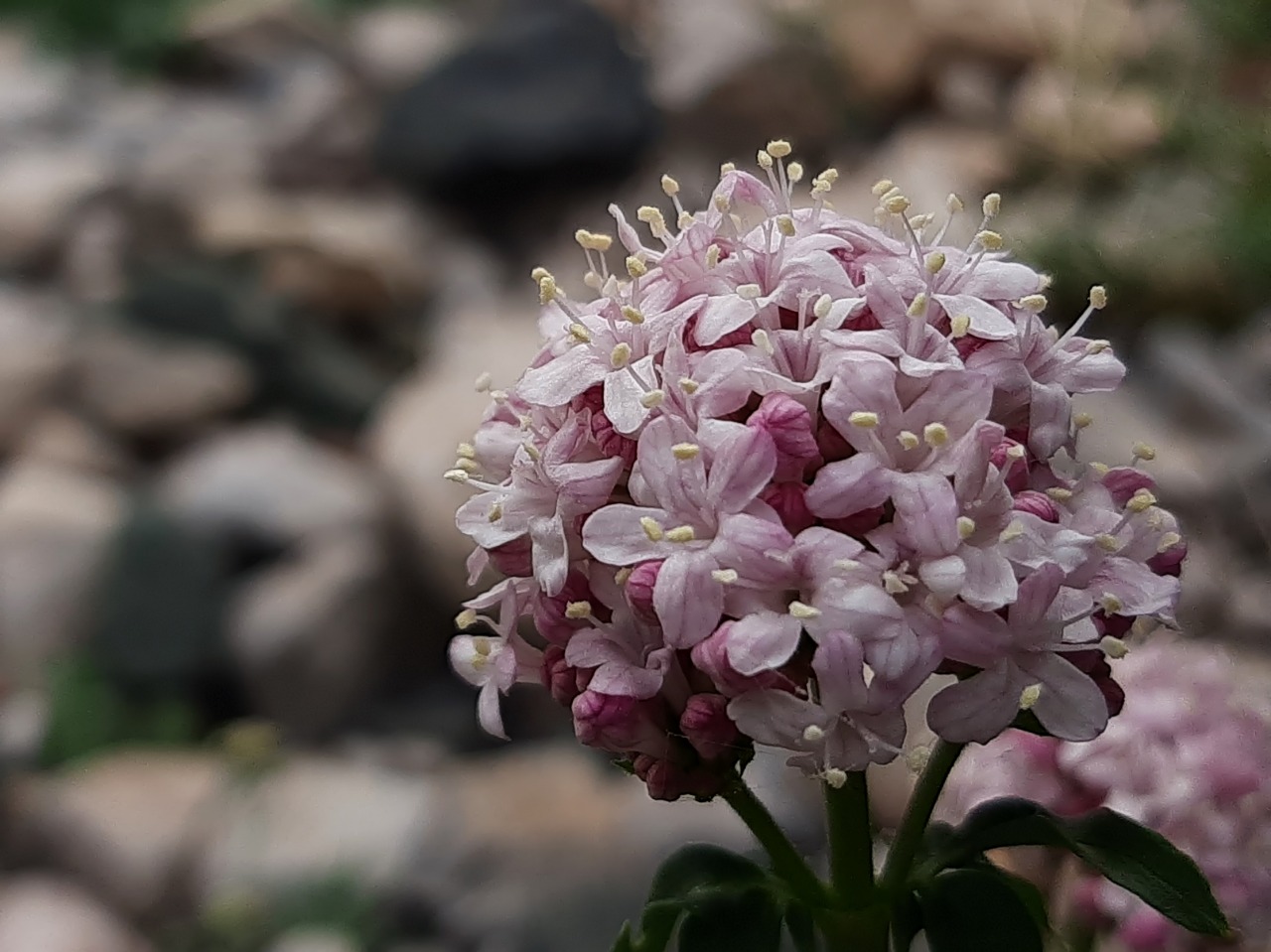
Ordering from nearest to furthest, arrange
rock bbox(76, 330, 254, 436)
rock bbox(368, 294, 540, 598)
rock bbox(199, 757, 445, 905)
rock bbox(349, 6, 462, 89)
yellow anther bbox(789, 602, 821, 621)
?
yellow anther bbox(789, 602, 821, 621) < rock bbox(199, 757, 445, 905) < rock bbox(368, 294, 540, 598) < rock bbox(76, 330, 254, 436) < rock bbox(349, 6, 462, 89)

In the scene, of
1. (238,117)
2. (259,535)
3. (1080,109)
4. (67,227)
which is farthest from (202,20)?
(1080,109)

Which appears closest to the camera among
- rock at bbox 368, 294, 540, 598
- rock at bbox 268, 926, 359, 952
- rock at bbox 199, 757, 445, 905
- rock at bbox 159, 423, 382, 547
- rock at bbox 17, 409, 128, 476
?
rock at bbox 268, 926, 359, 952

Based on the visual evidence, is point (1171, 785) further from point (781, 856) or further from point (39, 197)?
point (39, 197)

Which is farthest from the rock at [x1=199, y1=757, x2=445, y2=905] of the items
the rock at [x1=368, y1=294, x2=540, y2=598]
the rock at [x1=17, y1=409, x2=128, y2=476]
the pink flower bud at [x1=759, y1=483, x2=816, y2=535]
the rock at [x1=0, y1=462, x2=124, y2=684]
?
the pink flower bud at [x1=759, y1=483, x2=816, y2=535]

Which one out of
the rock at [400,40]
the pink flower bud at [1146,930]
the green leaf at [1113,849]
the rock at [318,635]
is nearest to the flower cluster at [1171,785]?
the pink flower bud at [1146,930]

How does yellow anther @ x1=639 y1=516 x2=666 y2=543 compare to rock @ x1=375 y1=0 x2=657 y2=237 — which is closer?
yellow anther @ x1=639 y1=516 x2=666 y2=543

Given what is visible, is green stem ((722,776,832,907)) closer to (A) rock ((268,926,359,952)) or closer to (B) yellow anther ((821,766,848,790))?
(B) yellow anther ((821,766,848,790))
